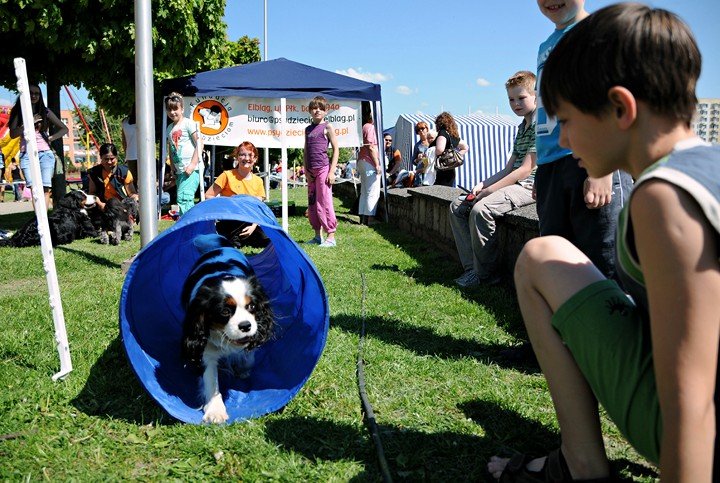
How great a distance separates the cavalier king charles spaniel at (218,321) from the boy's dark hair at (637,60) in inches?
76.4

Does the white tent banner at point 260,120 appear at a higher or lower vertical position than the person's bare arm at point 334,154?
higher

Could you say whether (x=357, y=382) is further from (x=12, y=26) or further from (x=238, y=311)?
(x=12, y=26)

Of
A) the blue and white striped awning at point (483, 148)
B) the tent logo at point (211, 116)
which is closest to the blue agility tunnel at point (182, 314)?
the tent logo at point (211, 116)

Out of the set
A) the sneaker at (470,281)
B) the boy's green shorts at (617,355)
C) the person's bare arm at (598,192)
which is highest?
the person's bare arm at (598,192)

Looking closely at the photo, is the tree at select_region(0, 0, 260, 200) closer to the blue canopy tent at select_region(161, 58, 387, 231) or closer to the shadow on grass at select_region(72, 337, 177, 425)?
the blue canopy tent at select_region(161, 58, 387, 231)

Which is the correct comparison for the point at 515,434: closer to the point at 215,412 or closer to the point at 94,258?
the point at 215,412

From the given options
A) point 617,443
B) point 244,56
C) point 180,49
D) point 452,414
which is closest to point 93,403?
point 452,414

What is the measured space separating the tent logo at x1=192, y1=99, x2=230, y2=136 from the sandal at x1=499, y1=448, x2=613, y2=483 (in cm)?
1028

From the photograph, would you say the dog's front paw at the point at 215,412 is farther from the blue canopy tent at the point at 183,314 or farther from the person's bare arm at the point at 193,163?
the person's bare arm at the point at 193,163

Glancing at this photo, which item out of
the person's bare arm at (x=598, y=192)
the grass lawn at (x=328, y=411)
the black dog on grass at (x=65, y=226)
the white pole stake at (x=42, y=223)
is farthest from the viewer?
the black dog on grass at (x=65, y=226)

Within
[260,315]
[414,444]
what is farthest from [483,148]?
[414,444]

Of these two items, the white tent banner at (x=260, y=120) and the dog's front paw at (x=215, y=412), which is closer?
the dog's front paw at (x=215, y=412)

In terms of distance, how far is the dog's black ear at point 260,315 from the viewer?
300 cm

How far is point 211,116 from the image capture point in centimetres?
1147
